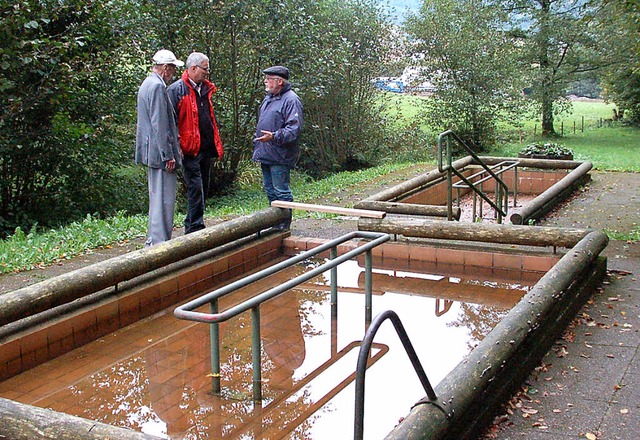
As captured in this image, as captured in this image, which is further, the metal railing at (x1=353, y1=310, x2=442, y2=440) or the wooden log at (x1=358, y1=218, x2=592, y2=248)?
the wooden log at (x1=358, y1=218, x2=592, y2=248)

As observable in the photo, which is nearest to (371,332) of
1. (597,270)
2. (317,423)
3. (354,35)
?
(317,423)

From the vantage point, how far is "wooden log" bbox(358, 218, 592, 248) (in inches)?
273

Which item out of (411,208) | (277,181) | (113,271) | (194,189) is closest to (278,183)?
(277,181)

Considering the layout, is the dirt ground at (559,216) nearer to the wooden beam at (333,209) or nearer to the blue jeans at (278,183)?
the blue jeans at (278,183)

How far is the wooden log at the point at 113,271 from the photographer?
16.7ft

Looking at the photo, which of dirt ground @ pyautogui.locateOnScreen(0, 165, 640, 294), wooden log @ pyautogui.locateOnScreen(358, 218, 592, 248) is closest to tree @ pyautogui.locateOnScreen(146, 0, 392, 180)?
dirt ground @ pyautogui.locateOnScreen(0, 165, 640, 294)

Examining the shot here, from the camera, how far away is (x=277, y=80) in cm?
792

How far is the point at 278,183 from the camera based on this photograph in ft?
26.5

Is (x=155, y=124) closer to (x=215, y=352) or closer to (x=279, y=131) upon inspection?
(x=279, y=131)

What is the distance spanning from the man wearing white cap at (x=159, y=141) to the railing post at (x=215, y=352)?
2659mm

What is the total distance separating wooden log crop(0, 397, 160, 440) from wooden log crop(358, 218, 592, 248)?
15.2ft

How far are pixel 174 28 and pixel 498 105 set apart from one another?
10006mm

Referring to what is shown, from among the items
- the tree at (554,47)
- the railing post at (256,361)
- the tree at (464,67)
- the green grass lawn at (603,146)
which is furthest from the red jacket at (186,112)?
the tree at (554,47)

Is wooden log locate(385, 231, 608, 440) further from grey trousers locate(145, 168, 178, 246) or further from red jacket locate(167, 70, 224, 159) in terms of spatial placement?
red jacket locate(167, 70, 224, 159)
